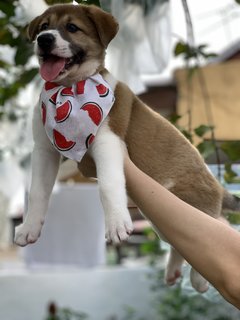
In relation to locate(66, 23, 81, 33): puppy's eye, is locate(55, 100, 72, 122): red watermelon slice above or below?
below

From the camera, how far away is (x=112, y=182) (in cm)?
80

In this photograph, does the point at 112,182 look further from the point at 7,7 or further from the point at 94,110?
the point at 7,7

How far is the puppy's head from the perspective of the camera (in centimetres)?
80

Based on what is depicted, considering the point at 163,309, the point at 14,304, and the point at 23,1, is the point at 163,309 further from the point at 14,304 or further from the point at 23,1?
the point at 23,1

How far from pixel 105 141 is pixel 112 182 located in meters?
0.06

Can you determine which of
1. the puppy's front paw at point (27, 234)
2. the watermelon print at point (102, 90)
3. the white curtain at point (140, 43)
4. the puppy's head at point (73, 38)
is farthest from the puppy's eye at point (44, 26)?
the white curtain at point (140, 43)

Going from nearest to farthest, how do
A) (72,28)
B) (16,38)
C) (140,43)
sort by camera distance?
(72,28) < (16,38) < (140,43)

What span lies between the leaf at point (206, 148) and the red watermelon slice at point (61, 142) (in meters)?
0.47

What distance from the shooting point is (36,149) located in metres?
0.87

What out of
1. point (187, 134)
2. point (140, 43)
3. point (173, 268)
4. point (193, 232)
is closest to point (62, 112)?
point (193, 232)

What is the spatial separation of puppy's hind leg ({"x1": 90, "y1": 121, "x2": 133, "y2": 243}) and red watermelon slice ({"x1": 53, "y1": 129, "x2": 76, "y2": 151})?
0.04 metres

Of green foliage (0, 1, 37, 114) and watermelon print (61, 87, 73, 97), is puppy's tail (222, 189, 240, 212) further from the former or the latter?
green foliage (0, 1, 37, 114)

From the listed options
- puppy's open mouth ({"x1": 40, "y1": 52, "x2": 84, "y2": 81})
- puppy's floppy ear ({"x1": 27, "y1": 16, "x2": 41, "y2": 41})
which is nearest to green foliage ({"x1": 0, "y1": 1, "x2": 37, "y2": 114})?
puppy's floppy ear ({"x1": 27, "y1": 16, "x2": 41, "y2": 41})

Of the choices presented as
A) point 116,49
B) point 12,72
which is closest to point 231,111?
point 116,49
